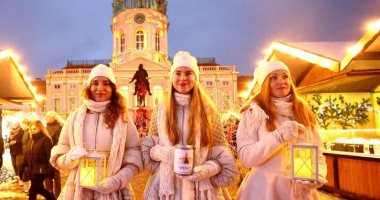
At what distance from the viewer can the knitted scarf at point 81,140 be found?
2400 millimetres

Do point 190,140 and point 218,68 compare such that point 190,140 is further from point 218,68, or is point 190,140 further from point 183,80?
point 218,68

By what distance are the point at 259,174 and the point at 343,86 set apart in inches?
231

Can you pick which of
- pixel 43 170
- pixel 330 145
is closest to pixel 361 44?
pixel 330 145

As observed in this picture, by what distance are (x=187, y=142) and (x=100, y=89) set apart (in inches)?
32.8

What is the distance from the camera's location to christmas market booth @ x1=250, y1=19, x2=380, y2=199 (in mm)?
4973

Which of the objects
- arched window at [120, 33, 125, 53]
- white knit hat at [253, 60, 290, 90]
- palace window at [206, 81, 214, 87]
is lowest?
white knit hat at [253, 60, 290, 90]

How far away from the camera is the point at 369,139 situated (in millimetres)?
5840

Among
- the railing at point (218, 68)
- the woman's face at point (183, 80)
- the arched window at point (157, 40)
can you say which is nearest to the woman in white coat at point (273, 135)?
the woman's face at point (183, 80)

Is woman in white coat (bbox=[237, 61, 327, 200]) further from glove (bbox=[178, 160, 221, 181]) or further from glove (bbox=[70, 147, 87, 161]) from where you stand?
glove (bbox=[70, 147, 87, 161])

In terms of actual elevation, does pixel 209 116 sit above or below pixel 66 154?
above

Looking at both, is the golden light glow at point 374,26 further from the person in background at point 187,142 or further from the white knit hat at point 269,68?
the person in background at point 187,142

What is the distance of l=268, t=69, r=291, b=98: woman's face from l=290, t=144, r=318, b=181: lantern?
0.54m

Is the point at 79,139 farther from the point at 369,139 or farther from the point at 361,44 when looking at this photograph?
the point at 369,139

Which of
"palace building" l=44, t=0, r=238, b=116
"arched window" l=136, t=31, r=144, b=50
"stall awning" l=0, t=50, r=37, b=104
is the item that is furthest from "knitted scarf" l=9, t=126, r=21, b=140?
"arched window" l=136, t=31, r=144, b=50
